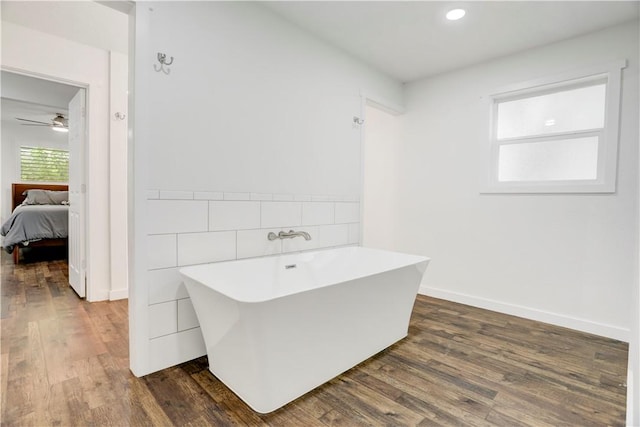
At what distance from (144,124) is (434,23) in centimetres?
231

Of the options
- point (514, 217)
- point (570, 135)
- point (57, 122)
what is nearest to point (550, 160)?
point (570, 135)

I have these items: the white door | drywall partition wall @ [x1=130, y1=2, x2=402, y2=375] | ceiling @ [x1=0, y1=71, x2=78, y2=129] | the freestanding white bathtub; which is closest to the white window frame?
the freestanding white bathtub

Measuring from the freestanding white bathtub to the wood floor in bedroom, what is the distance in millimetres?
103

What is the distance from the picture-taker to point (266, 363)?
4.76 ft

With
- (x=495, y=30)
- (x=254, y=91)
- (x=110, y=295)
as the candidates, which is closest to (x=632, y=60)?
(x=495, y=30)

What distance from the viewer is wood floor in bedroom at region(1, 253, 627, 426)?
1479 millimetres

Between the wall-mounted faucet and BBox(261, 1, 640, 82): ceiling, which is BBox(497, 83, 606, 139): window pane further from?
the wall-mounted faucet

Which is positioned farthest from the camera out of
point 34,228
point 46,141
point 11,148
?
point 46,141

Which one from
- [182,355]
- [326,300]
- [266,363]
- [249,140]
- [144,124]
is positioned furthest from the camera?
[249,140]

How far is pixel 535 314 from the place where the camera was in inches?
112

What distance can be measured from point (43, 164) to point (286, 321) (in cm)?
796

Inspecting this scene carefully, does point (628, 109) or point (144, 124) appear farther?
point (628, 109)

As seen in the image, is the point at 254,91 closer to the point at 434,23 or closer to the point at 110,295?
the point at 434,23

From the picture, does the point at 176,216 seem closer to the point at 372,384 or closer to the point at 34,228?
→ the point at 372,384
